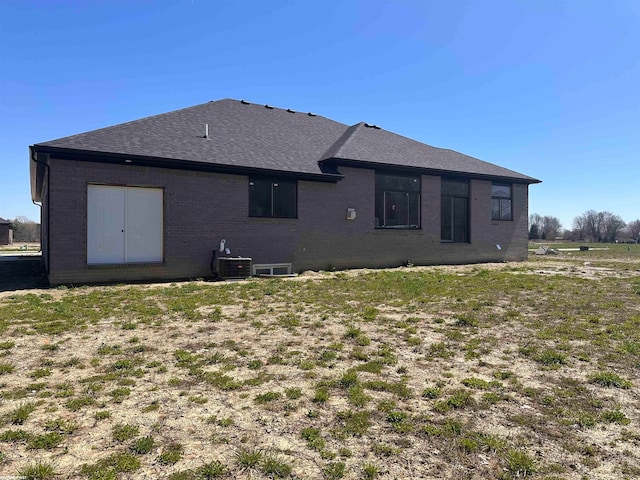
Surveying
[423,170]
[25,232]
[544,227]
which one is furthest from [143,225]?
[544,227]

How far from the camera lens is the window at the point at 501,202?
65.6 feet

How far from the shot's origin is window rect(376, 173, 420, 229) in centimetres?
1633

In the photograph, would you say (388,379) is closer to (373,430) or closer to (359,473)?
(373,430)

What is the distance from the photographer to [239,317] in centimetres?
702

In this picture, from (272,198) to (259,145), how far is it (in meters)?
2.35

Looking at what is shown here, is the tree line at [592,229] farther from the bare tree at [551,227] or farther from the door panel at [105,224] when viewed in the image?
the door panel at [105,224]

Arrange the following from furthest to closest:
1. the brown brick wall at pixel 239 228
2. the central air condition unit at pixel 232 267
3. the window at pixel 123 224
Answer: the central air condition unit at pixel 232 267 → the window at pixel 123 224 → the brown brick wall at pixel 239 228

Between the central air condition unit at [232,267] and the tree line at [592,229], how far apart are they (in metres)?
64.2

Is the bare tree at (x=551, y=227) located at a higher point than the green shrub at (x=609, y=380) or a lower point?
higher

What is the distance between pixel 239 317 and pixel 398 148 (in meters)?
13.6

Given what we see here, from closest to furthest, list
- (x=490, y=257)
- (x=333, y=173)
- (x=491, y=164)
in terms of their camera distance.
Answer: (x=333, y=173), (x=490, y=257), (x=491, y=164)

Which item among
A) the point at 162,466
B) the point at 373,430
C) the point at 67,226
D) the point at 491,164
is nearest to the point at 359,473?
the point at 373,430

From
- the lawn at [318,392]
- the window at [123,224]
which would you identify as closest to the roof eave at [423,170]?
the window at [123,224]

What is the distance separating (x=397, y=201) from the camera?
16.8m
